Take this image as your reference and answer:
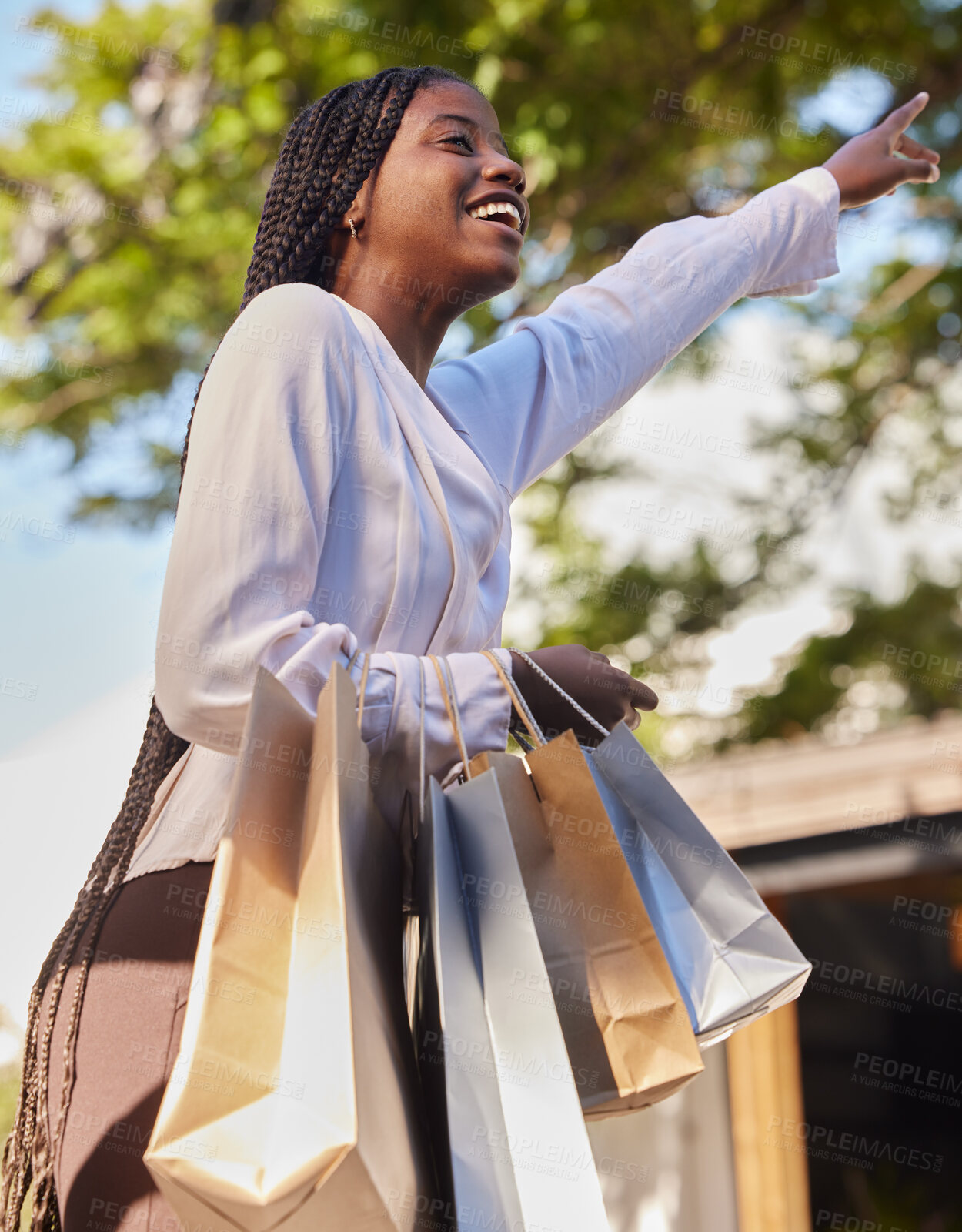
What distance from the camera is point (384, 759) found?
120cm

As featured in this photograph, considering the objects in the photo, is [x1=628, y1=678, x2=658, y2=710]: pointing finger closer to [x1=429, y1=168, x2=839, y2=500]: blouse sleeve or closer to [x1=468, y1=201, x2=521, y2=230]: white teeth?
[x1=429, y1=168, x2=839, y2=500]: blouse sleeve

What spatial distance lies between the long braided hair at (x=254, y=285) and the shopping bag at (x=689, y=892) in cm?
48

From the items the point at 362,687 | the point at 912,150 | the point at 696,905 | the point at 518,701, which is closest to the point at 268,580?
the point at 362,687

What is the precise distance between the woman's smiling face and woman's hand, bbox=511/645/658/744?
501 millimetres

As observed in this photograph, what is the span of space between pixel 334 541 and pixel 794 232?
1.06 metres

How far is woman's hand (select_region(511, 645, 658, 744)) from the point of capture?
1.32 meters

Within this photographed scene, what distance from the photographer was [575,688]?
133 centimetres

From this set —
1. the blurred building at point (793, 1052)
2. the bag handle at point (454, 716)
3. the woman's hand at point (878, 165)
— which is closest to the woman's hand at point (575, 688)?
the bag handle at point (454, 716)

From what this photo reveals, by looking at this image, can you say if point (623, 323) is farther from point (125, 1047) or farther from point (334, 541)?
point (125, 1047)

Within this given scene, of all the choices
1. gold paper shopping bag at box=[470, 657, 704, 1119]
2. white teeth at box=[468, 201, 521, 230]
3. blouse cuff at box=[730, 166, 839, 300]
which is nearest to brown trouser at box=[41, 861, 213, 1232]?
gold paper shopping bag at box=[470, 657, 704, 1119]

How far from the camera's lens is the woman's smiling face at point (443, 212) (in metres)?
1.50

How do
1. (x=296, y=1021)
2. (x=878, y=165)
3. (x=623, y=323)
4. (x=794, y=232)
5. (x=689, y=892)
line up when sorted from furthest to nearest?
(x=878, y=165), (x=794, y=232), (x=623, y=323), (x=689, y=892), (x=296, y=1021)

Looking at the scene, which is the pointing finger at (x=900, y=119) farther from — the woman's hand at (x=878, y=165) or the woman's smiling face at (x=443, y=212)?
the woman's smiling face at (x=443, y=212)

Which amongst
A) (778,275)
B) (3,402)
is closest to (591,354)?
(778,275)
